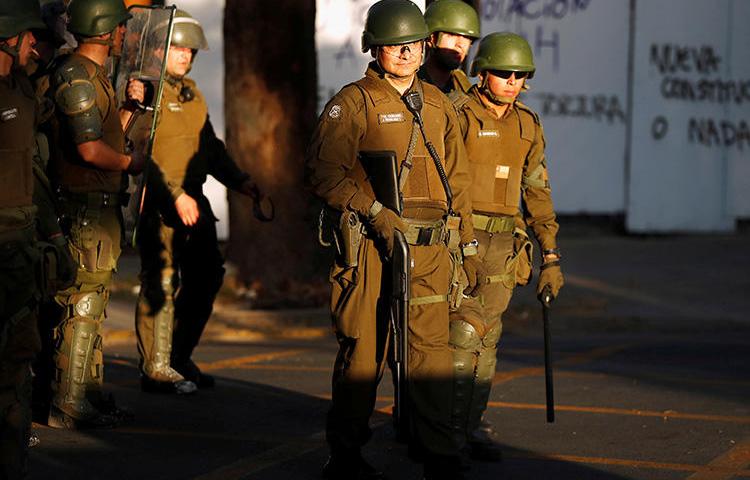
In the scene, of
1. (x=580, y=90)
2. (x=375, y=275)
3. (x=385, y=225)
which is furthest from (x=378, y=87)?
(x=580, y=90)

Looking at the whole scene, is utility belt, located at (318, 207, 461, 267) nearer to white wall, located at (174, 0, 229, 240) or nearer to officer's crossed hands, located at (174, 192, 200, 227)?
officer's crossed hands, located at (174, 192, 200, 227)

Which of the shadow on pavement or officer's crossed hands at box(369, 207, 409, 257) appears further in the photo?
the shadow on pavement

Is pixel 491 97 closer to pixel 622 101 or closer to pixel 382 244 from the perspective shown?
pixel 382 244

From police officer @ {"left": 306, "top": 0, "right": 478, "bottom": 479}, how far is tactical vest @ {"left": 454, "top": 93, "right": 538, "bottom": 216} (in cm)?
74

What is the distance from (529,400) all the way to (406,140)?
9.57ft

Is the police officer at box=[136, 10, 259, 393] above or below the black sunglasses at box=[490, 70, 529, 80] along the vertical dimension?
below

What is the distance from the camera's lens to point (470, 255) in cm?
738

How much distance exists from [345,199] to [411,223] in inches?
12.2

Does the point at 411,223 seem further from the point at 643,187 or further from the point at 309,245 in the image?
the point at 643,187

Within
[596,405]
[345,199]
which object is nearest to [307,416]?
[596,405]

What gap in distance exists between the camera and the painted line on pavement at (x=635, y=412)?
884 centimetres

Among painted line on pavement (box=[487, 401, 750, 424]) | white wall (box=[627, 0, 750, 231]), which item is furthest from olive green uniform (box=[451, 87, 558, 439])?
white wall (box=[627, 0, 750, 231])

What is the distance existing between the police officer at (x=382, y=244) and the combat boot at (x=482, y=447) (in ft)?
2.35

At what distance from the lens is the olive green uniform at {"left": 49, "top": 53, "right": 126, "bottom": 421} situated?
26.9ft
